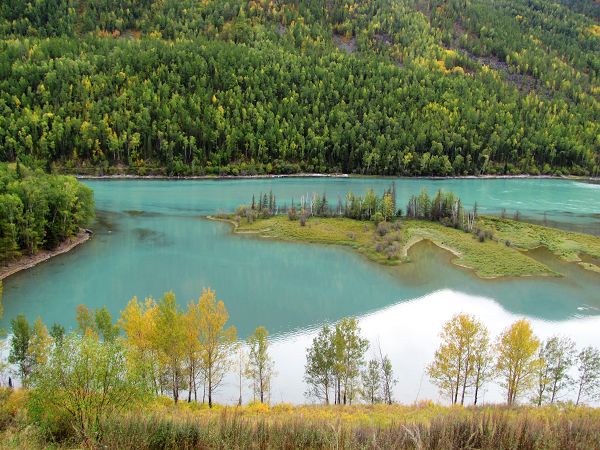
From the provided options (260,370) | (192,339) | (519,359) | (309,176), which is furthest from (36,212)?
(309,176)

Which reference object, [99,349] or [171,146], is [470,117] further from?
[99,349]

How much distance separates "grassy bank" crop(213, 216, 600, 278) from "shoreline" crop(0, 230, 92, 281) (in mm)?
21853

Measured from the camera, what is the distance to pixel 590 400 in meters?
29.9

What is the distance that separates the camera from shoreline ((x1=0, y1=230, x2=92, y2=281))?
48.9 m

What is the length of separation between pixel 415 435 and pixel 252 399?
63.4 feet

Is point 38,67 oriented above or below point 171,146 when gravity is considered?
above

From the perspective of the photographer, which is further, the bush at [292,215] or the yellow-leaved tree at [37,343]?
the bush at [292,215]

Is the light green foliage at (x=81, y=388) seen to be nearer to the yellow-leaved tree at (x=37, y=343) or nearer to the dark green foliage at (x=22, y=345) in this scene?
the yellow-leaved tree at (x=37, y=343)

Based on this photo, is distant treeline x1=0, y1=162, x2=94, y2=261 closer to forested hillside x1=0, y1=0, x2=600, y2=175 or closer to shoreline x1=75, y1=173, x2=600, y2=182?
shoreline x1=75, y1=173, x2=600, y2=182

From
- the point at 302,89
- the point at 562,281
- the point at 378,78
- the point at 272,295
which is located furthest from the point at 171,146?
the point at 562,281

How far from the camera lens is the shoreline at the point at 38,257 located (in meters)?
48.9

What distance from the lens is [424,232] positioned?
232ft

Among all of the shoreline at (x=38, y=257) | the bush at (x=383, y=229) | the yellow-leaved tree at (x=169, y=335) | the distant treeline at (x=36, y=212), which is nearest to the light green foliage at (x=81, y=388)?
the yellow-leaved tree at (x=169, y=335)

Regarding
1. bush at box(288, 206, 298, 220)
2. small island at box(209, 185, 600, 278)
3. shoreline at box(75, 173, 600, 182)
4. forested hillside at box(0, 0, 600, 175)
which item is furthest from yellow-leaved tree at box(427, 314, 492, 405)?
forested hillside at box(0, 0, 600, 175)
